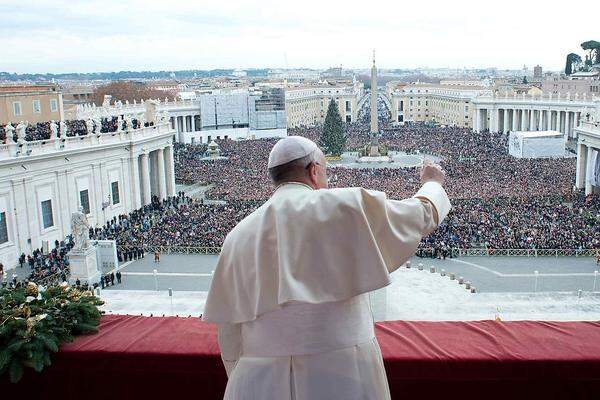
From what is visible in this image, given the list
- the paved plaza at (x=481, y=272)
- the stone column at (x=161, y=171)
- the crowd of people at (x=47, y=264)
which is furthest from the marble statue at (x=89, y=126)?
the paved plaza at (x=481, y=272)

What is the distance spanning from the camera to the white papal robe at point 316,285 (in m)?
2.63

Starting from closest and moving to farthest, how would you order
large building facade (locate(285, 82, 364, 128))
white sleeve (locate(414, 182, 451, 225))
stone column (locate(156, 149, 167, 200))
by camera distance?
white sleeve (locate(414, 182, 451, 225)), stone column (locate(156, 149, 167, 200)), large building facade (locate(285, 82, 364, 128))

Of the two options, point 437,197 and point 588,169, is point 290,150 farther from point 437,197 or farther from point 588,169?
point 588,169

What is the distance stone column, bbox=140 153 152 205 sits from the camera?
3684 cm

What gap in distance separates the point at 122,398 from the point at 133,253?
22.4 m

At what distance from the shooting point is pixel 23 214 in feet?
87.3

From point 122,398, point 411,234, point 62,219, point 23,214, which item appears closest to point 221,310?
point 411,234

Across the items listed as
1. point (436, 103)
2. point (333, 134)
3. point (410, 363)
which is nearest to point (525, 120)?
point (333, 134)

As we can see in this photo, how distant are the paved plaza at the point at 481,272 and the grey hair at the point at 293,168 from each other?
18.5 m

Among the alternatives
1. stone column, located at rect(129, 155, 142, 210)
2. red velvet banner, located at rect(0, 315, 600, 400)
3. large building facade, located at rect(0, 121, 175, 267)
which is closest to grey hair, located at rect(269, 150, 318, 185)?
red velvet banner, located at rect(0, 315, 600, 400)

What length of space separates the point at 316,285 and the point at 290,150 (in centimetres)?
65

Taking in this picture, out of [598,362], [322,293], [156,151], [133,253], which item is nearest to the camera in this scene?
[322,293]

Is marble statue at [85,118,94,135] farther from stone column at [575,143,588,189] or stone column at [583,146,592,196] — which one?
stone column at [575,143,588,189]

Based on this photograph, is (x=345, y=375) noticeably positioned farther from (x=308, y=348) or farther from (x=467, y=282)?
(x=467, y=282)
